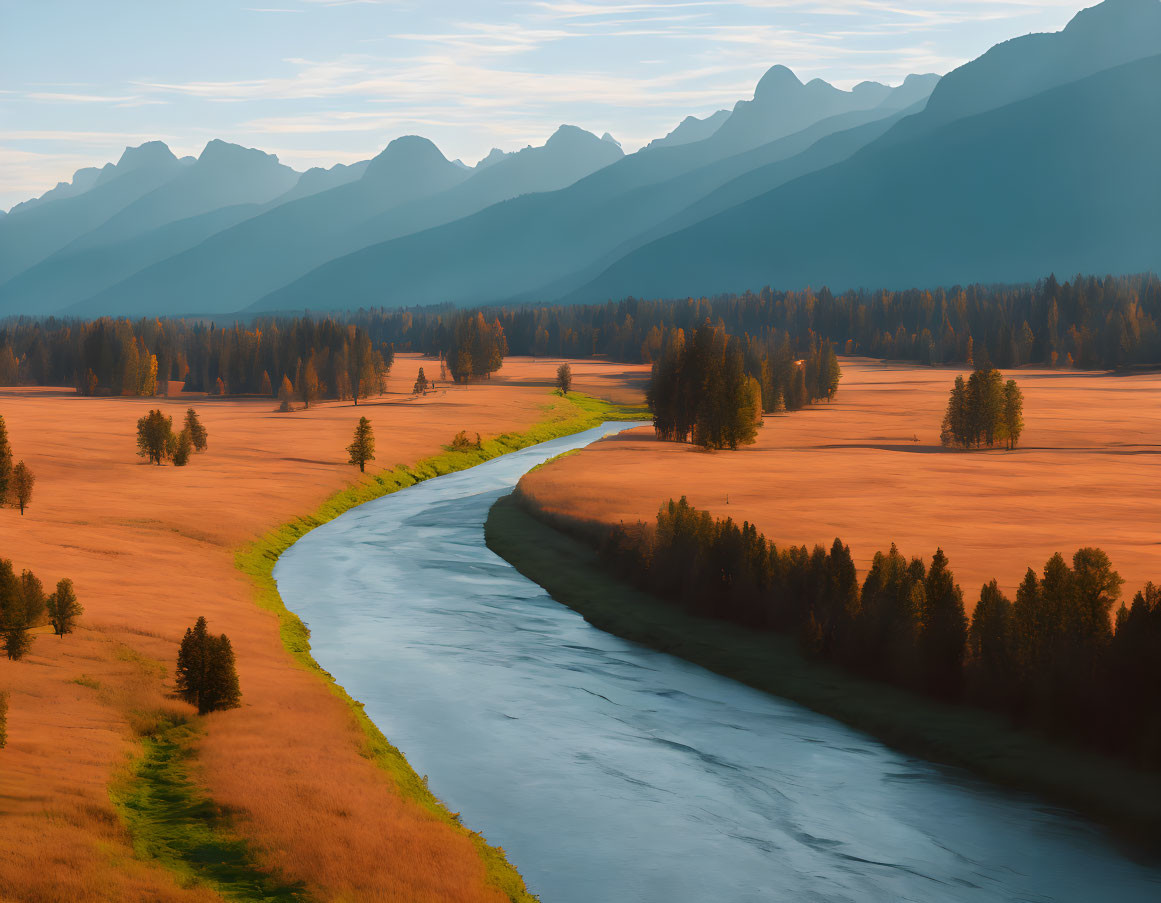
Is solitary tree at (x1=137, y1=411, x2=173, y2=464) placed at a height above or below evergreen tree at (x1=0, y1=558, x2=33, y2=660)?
above

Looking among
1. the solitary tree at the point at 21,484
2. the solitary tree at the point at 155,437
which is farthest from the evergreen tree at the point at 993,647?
the solitary tree at the point at 155,437

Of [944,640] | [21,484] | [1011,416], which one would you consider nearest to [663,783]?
[944,640]

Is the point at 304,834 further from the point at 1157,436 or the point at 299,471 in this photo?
the point at 1157,436

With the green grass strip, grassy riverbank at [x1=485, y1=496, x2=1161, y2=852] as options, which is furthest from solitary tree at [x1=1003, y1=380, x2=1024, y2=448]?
the green grass strip

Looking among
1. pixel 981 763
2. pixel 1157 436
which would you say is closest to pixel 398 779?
pixel 981 763

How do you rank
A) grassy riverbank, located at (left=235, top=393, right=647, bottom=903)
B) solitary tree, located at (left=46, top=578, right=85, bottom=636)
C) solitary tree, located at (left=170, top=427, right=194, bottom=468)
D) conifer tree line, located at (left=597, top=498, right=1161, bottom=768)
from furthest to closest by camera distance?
solitary tree, located at (left=170, top=427, right=194, bottom=468) < solitary tree, located at (left=46, top=578, right=85, bottom=636) < conifer tree line, located at (left=597, top=498, right=1161, bottom=768) < grassy riverbank, located at (left=235, top=393, right=647, bottom=903)

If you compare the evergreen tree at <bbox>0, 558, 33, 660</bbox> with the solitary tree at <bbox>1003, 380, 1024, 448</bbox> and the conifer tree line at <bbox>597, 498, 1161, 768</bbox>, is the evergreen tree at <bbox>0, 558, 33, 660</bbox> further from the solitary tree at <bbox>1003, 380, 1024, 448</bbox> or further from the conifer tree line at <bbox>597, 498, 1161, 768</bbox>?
the solitary tree at <bbox>1003, 380, 1024, 448</bbox>
